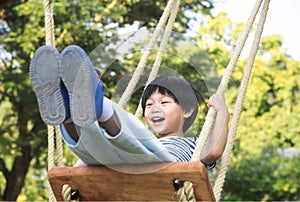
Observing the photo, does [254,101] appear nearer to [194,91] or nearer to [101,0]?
[101,0]

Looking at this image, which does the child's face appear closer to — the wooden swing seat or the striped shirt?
the striped shirt

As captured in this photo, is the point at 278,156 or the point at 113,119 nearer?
the point at 113,119

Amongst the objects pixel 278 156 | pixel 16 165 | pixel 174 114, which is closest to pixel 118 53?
pixel 174 114

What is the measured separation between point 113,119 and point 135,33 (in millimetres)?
370

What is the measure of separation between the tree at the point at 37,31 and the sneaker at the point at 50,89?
3.80m

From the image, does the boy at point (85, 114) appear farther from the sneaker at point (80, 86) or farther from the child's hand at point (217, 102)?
the child's hand at point (217, 102)

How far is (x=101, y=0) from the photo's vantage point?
584 cm

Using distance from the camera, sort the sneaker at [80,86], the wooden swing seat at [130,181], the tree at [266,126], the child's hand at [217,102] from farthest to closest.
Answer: the tree at [266,126], the child's hand at [217,102], the wooden swing seat at [130,181], the sneaker at [80,86]

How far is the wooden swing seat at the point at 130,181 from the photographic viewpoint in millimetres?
1622

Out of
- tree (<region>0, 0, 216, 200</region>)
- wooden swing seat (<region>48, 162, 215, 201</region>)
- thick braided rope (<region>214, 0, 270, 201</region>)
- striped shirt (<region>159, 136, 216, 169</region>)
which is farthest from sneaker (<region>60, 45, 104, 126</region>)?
tree (<region>0, 0, 216, 200</region>)

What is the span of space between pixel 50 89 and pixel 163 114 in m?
0.45

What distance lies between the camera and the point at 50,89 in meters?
1.52

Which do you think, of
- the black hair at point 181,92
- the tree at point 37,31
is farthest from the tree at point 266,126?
the black hair at point 181,92

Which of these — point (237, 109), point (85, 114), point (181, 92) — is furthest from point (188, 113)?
point (85, 114)
